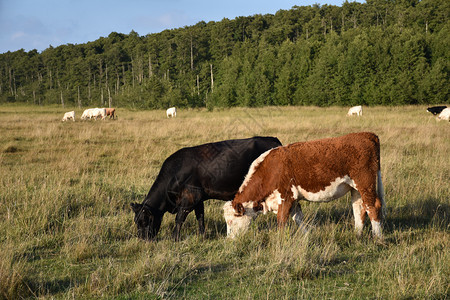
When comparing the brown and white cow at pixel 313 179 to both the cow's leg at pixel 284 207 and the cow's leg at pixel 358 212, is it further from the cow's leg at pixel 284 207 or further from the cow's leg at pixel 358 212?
the cow's leg at pixel 358 212

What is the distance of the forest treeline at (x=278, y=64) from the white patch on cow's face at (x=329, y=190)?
142 ft

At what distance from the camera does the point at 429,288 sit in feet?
12.5

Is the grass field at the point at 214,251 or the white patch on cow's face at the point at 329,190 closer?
the grass field at the point at 214,251

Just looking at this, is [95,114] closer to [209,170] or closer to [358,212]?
[209,170]

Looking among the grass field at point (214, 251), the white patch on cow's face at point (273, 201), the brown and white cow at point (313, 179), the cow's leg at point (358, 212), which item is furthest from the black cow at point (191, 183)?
the cow's leg at point (358, 212)

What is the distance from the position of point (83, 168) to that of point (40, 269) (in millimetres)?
7148

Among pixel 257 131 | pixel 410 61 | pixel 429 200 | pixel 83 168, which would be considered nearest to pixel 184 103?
pixel 410 61

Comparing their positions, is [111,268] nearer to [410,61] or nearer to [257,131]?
[257,131]

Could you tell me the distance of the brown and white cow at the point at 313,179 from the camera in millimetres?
5496

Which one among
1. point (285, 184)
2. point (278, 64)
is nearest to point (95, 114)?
point (278, 64)

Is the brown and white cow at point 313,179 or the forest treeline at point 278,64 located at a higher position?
the forest treeline at point 278,64

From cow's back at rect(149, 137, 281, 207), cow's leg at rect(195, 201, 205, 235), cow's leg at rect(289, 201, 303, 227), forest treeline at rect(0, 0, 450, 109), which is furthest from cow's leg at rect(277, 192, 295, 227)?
forest treeline at rect(0, 0, 450, 109)

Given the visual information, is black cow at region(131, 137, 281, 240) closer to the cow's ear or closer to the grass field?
the cow's ear

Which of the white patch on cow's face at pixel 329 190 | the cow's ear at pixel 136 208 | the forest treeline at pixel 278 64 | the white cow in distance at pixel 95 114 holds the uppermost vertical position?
the forest treeline at pixel 278 64
